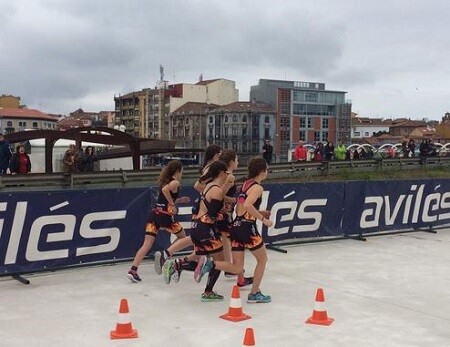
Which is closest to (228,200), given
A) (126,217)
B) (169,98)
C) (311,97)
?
(126,217)

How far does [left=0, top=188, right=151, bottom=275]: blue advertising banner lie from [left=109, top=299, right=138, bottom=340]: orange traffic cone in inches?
123

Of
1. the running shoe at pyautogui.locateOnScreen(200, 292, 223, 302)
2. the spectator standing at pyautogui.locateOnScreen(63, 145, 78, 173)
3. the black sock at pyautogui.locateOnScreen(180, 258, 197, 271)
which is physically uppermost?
the spectator standing at pyautogui.locateOnScreen(63, 145, 78, 173)

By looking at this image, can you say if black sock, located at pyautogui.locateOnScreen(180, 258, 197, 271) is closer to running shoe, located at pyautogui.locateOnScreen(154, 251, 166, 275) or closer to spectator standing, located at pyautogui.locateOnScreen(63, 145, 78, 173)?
running shoe, located at pyautogui.locateOnScreen(154, 251, 166, 275)

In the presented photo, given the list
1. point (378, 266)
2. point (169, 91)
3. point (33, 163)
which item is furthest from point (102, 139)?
point (169, 91)

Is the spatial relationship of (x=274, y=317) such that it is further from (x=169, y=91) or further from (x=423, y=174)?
(x=169, y=91)

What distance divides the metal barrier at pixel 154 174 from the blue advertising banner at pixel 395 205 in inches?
114

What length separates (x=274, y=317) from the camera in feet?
20.9

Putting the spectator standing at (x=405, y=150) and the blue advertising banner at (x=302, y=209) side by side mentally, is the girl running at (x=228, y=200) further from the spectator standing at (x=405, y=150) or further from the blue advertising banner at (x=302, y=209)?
the spectator standing at (x=405, y=150)

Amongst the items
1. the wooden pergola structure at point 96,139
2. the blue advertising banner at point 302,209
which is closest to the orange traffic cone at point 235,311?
the blue advertising banner at point 302,209

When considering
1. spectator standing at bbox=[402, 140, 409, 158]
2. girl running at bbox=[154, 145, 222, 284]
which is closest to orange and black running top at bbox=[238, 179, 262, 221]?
girl running at bbox=[154, 145, 222, 284]

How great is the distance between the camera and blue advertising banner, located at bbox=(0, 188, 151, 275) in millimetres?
8000

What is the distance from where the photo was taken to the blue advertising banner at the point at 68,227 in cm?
800

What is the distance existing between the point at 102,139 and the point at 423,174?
→ 66.7ft

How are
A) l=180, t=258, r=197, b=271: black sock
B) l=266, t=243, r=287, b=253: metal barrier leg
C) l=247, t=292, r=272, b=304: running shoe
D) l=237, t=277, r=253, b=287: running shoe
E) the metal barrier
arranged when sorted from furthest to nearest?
the metal barrier, l=266, t=243, r=287, b=253: metal barrier leg, l=237, t=277, r=253, b=287: running shoe, l=180, t=258, r=197, b=271: black sock, l=247, t=292, r=272, b=304: running shoe
